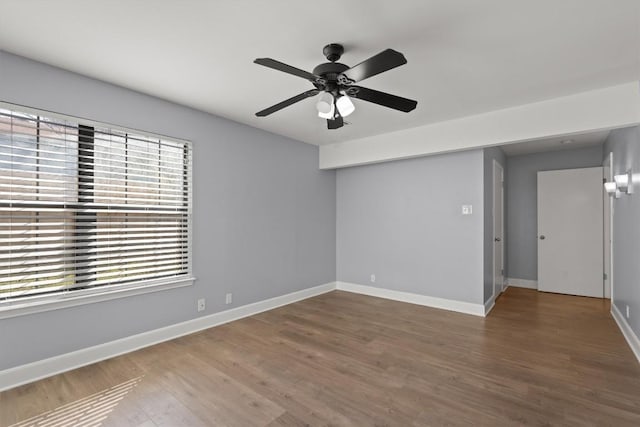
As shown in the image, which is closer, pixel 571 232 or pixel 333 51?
pixel 333 51

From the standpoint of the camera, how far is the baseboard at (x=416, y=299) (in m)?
4.16

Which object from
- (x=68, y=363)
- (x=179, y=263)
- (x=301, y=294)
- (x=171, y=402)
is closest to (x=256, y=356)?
(x=171, y=402)

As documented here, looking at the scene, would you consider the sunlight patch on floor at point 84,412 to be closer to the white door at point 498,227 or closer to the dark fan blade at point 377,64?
the dark fan blade at point 377,64

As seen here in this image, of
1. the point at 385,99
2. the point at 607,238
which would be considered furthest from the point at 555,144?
the point at 385,99

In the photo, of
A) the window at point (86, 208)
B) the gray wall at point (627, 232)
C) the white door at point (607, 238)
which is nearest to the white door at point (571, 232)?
the white door at point (607, 238)

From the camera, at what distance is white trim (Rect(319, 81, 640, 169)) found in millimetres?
2932

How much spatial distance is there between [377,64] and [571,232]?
5.41m

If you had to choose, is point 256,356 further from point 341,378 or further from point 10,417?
point 10,417

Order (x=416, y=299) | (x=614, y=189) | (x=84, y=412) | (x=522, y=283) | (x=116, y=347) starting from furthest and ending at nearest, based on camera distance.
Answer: (x=522, y=283) < (x=416, y=299) < (x=614, y=189) < (x=116, y=347) < (x=84, y=412)

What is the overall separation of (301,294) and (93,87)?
3.70m

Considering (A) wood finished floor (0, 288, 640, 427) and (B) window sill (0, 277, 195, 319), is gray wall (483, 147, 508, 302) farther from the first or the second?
(B) window sill (0, 277, 195, 319)

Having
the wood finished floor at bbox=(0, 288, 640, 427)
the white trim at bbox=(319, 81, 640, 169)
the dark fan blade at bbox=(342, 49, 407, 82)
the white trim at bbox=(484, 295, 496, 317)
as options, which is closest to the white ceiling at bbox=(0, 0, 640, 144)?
the white trim at bbox=(319, 81, 640, 169)

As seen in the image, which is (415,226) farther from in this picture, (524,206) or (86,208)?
(86,208)

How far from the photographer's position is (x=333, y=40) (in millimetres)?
2189
